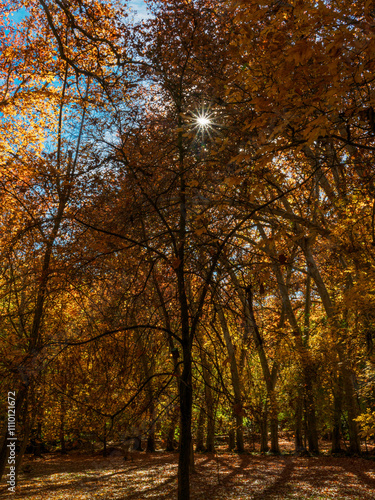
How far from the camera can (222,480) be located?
9234 millimetres

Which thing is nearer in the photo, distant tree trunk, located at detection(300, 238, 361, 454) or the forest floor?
the forest floor

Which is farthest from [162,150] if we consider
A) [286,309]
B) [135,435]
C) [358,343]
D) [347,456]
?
[347,456]

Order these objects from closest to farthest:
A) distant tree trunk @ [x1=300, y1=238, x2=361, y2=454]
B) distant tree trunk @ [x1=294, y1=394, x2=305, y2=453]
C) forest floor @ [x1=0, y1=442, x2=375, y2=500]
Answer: forest floor @ [x1=0, y1=442, x2=375, y2=500]
distant tree trunk @ [x1=300, y1=238, x2=361, y2=454]
distant tree trunk @ [x1=294, y1=394, x2=305, y2=453]

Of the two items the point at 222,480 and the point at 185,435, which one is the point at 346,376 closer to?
the point at 222,480

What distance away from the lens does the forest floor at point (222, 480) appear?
7.88m

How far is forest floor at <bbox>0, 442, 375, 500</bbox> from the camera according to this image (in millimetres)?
7879

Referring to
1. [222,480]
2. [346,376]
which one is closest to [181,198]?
[222,480]

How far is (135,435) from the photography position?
10.0 feet

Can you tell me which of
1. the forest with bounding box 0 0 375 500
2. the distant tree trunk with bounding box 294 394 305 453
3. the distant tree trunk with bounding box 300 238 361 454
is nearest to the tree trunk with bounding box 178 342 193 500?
the forest with bounding box 0 0 375 500

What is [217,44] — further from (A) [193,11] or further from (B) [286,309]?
(B) [286,309]

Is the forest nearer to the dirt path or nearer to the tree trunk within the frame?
the tree trunk

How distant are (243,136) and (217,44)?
1.32m

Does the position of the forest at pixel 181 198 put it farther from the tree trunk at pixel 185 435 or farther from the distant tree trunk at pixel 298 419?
the distant tree trunk at pixel 298 419

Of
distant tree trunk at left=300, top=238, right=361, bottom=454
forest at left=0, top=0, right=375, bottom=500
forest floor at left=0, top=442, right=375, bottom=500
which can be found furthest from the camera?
distant tree trunk at left=300, top=238, right=361, bottom=454
